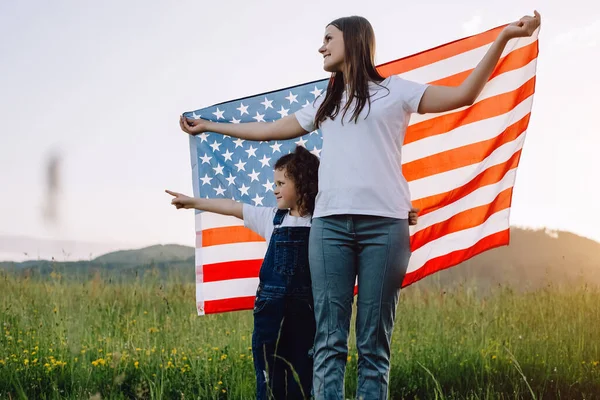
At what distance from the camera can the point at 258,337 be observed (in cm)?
329

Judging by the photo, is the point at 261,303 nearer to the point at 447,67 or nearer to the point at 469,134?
the point at 469,134

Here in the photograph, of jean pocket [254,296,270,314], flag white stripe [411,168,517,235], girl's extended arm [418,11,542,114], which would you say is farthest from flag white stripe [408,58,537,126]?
jean pocket [254,296,270,314]

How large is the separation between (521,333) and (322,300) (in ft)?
13.6

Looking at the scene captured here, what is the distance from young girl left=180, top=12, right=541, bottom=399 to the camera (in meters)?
2.83

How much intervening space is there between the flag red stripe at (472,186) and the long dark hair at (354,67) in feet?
4.57

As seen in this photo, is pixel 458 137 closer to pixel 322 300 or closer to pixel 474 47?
pixel 474 47

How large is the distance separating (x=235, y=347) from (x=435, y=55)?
286cm

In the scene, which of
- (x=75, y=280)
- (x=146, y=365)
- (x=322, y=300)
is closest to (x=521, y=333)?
(x=146, y=365)

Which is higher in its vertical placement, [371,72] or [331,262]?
[371,72]

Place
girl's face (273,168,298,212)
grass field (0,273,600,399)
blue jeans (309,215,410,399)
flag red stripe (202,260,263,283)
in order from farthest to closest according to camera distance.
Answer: grass field (0,273,600,399) < flag red stripe (202,260,263,283) < girl's face (273,168,298,212) < blue jeans (309,215,410,399)

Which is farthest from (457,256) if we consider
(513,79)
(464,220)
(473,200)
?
(513,79)

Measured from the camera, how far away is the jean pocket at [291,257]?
3.26m

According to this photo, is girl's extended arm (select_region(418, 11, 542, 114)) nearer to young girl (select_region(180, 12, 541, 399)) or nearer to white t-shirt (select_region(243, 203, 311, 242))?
young girl (select_region(180, 12, 541, 399))

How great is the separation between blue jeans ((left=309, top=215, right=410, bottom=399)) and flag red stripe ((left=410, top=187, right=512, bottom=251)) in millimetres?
1326
